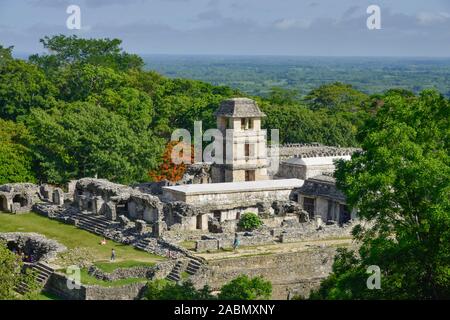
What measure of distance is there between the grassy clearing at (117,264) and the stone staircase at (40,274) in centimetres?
218

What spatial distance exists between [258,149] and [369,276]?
91.2 feet

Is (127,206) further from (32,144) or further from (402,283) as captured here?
(402,283)

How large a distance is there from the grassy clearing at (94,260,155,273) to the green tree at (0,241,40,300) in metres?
3.59

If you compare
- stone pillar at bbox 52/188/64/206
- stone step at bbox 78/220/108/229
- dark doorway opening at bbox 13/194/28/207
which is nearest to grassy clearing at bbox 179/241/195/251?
stone step at bbox 78/220/108/229

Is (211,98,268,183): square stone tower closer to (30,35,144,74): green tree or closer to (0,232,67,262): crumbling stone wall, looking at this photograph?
(0,232,67,262): crumbling stone wall

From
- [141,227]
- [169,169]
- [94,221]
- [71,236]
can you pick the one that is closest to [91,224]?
[94,221]

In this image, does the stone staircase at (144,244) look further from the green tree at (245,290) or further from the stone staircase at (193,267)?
the green tree at (245,290)

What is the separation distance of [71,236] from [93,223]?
2.28 m

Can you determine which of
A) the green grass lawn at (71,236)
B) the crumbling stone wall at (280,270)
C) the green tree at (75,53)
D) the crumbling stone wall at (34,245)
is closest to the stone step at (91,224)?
the green grass lawn at (71,236)

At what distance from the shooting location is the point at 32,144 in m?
61.3

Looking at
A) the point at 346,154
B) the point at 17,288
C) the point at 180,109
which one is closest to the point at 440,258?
the point at 17,288

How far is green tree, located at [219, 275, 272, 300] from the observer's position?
31.0 metres

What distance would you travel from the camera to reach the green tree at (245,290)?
31.0 meters
